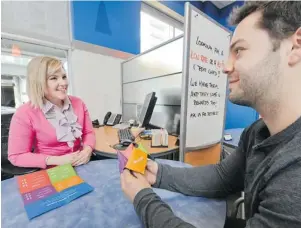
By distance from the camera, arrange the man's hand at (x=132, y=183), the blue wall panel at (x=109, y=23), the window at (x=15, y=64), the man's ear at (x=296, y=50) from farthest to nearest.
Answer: the blue wall panel at (x=109, y=23), the window at (x=15, y=64), the man's hand at (x=132, y=183), the man's ear at (x=296, y=50)

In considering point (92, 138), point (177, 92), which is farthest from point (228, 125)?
point (92, 138)

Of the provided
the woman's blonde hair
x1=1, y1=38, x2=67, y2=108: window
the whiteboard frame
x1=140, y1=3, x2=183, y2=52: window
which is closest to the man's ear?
the whiteboard frame

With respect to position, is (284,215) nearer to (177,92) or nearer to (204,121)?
(204,121)

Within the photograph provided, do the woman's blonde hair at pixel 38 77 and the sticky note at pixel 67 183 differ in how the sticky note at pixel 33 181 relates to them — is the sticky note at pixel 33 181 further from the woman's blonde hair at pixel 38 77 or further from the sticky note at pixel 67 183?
the woman's blonde hair at pixel 38 77

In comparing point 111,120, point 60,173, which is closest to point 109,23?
point 111,120

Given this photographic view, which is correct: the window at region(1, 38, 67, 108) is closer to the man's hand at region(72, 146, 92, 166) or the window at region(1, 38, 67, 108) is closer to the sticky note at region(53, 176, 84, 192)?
the man's hand at region(72, 146, 92, 166)

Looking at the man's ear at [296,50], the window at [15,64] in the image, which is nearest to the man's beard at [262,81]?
the man's ear at [296,50]

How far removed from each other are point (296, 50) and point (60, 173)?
1077 mm

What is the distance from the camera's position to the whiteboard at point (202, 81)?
1224 millimetres

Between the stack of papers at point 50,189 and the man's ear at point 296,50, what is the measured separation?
0.85 m

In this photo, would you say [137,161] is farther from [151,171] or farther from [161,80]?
[161,80]

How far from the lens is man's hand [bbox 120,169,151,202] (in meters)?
0.59

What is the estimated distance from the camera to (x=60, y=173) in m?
0.88

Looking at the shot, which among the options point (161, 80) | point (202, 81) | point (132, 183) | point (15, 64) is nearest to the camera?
point (132, 183)
